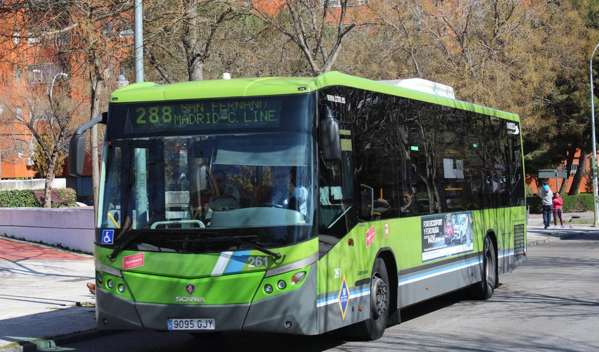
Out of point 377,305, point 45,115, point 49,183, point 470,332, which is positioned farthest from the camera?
point 45,115

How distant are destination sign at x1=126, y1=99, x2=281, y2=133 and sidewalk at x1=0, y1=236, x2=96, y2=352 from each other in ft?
10.4

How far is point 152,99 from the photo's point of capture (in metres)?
Answer: 9.91

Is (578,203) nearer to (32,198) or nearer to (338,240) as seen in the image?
Result: (32,198)

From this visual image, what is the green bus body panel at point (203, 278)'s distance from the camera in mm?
9102

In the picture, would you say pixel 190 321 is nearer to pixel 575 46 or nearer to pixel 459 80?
pixel 459 80

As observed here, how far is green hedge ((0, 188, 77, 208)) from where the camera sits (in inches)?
1794

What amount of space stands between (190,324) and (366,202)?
2671mm

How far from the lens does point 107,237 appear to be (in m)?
9.70

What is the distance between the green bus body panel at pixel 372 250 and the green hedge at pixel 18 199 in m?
34.7

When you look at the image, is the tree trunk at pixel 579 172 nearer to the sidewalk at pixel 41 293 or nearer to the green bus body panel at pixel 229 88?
the sidewalk at pixel 41 293

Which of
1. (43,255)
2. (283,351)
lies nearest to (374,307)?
(283,351)

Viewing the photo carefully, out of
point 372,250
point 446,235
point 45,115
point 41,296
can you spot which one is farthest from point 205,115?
point 45,115

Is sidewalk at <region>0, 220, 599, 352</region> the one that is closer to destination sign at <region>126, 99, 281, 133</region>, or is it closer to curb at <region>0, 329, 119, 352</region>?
curb at <region>0, 329, 119, 352</region>

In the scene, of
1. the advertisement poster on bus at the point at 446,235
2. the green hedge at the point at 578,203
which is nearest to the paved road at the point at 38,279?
the advertisement poster on bus at the point at 446,235
